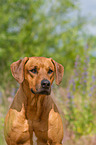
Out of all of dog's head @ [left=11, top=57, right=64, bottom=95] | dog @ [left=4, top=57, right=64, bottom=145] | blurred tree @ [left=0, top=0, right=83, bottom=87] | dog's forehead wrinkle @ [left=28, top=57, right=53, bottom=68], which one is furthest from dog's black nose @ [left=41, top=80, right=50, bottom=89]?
blurred tree @ [left=0, top=0, right=83, bottom=87]

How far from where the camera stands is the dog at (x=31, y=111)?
3266mm

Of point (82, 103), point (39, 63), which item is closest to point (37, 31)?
point (82, 103)

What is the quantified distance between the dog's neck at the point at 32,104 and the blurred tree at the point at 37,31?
273 inches

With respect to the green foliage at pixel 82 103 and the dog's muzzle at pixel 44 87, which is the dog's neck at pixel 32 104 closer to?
the dog's muzzle at pixel 44 87

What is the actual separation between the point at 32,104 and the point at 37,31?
860cm

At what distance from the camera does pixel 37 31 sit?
11.7 metres

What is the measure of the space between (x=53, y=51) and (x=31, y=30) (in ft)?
5.17

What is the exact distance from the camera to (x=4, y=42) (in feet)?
35.0

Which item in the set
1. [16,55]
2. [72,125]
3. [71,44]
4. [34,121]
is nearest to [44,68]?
[34,121]

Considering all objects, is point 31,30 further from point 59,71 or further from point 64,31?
point 59,71

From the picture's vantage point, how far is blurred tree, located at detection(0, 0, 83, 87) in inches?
424

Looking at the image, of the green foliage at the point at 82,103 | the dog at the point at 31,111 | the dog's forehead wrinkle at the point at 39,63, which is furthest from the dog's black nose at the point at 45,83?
the green foliage at the point at 82,103

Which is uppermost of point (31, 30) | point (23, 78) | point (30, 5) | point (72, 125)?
point (30, 5)

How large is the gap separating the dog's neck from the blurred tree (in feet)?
22.8
